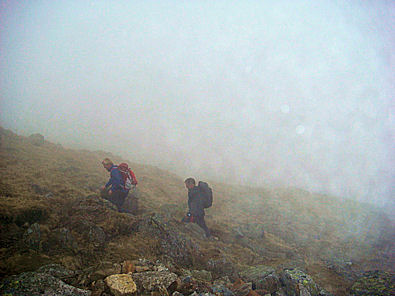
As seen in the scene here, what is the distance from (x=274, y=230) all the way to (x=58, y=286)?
16.5 meters

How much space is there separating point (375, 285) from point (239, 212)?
1316 centimetres

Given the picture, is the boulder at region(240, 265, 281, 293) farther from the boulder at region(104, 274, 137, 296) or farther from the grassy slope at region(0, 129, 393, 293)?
the boulder at region(104, 274, 137, 296)

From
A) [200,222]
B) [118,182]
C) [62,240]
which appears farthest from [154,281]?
[200,222]

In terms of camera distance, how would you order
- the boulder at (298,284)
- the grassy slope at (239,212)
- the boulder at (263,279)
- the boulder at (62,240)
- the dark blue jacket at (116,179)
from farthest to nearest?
the dark blue jacket at (116,179) < the grassy slope at (239,212) < the boulder at (263,279) < the boulder at (298,284) < the boulder at (62,240)

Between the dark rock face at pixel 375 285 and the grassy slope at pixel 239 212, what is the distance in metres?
0.93

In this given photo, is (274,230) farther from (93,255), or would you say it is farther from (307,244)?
(93,255)

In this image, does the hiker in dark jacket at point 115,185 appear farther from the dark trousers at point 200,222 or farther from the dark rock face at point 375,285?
the dark rock face at point 375,285

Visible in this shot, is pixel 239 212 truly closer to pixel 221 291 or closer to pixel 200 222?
pixel 200 222

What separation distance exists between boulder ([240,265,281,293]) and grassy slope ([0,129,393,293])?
254 centimetres

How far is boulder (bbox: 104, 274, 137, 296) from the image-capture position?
4.29 m

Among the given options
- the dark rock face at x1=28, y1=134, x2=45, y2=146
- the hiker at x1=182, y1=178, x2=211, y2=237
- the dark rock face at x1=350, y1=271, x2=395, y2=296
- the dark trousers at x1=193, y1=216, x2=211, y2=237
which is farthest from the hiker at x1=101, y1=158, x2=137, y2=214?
the dark rock face at x1=28, y1=134, x2=45, y2=146

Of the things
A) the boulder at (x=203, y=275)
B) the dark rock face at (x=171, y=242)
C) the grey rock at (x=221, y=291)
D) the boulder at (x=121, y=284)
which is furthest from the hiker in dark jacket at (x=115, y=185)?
the grey rock at (x=221, y=291)

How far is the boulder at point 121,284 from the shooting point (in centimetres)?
429

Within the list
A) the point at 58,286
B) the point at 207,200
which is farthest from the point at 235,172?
the point at 58,286
